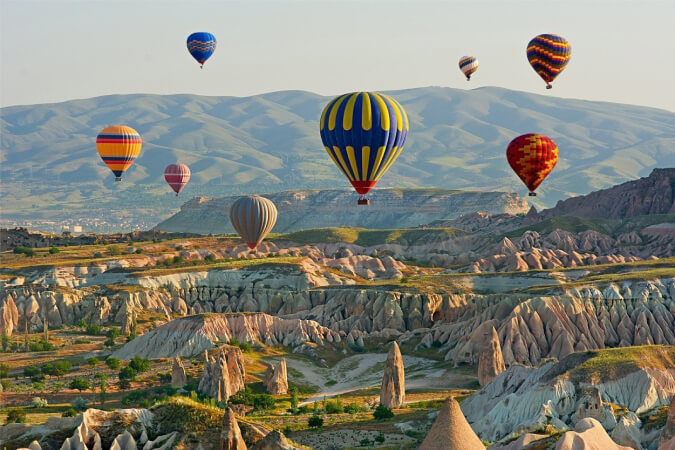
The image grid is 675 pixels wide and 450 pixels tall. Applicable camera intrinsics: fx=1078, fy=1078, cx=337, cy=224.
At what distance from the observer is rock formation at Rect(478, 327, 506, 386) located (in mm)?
112625

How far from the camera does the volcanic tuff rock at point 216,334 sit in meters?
129

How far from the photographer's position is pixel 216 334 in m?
133

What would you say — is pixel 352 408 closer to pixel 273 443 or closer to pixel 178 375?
pixel 178 375

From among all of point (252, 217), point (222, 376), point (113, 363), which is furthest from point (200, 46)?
point (222, 376)

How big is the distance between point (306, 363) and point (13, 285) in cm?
5867

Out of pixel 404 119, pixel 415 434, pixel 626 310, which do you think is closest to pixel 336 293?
pixel 626 310

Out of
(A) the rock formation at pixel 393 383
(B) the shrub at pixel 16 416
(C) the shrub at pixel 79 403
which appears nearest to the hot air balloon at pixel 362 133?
(A) the rock formation at pixel 393 383

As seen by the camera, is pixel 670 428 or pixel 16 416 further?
pixel 16 416

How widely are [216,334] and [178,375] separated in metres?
21.2

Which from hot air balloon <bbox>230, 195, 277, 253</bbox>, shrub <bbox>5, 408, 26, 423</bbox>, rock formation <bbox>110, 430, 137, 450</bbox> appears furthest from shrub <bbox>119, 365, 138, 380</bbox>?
rock formation <bbox>110, 430, 137, 450</bbox>

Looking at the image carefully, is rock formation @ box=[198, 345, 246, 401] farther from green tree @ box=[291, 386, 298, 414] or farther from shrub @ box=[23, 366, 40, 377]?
shrub @ box=[23, 366, 40, 377]

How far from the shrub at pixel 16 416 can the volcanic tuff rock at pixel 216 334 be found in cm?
3295

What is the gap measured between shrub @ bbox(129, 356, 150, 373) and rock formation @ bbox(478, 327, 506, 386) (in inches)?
1444

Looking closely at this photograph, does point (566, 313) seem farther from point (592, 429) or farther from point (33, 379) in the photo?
point (592, 429)
